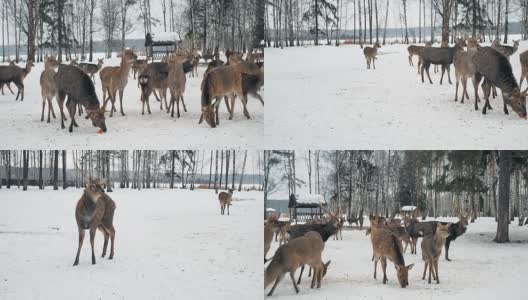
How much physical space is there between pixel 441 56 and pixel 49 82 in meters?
2.80

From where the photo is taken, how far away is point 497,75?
14.3ft

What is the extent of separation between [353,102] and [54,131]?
207 centimetres

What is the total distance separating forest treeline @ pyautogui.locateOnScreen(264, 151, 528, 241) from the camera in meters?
4.39

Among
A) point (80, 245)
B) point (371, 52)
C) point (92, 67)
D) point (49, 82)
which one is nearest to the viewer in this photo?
point (371, 52)

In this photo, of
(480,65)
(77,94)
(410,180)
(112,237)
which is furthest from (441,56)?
(112,237)

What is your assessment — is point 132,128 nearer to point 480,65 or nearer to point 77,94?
point 77,94

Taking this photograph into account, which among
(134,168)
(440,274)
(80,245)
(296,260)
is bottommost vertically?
(440,274)

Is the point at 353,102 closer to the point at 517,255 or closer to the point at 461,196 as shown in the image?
the point at 461,196

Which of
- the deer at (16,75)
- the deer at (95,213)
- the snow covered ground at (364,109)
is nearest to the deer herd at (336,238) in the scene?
the snow covered ground at (364,109)

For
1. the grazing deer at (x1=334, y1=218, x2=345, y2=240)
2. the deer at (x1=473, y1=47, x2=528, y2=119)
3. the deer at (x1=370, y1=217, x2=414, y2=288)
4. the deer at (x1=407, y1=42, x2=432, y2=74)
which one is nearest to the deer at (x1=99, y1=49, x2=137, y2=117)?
the grazing deer at (x1=334, y1=218, x2=345, y2=240)

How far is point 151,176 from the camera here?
449 cm

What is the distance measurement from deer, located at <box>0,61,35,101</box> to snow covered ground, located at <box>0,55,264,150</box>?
4 centimetres

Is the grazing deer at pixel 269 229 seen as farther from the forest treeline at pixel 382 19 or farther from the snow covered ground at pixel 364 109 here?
the forest treeline at pixel 382 19

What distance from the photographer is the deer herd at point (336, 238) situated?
14.8 ft
